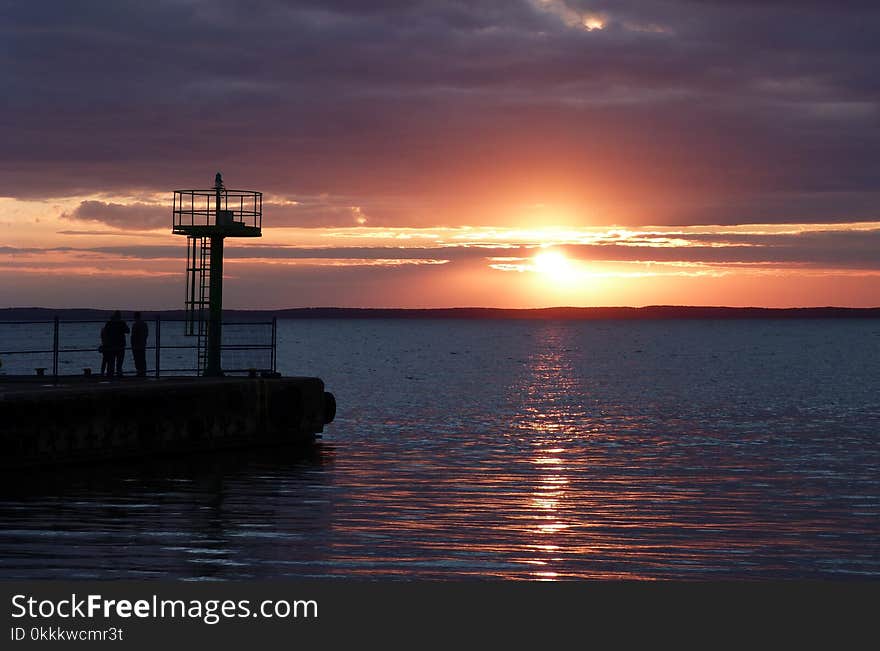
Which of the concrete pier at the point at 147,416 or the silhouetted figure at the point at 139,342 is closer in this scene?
the concrete pier at the point at 147,416

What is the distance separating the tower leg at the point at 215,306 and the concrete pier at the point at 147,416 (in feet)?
5.62

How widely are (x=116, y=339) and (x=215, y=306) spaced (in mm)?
2945

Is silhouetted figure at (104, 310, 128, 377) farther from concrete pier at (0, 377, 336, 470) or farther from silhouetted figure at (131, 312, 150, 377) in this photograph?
concrete pier at (0, 377, 336, 470)

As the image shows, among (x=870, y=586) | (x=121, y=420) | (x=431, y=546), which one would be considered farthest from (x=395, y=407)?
(x=870, y=586)

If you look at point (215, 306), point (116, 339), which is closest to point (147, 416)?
point (116, 339)

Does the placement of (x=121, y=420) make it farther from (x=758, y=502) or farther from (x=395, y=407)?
(x=395, y=407)

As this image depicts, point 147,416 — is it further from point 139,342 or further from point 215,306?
point 215,306

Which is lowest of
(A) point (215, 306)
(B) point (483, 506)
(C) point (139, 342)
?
(B) point (483, 506)

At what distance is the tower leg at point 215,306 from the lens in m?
34.2

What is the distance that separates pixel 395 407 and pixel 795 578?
38.8m

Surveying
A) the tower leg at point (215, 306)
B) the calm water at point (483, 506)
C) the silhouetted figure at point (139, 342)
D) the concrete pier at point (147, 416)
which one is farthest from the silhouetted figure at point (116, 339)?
the calm water at point (483, 506)

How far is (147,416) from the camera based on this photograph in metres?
29.0

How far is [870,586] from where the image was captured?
15.2m

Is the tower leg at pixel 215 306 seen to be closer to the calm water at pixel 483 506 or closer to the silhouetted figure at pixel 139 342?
the silhouetted figure at pixel 139 342
